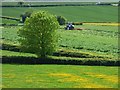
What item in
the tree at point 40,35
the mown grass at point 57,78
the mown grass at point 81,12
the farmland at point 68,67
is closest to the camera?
the mown grass at point 57,78

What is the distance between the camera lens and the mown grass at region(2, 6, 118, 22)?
157150mm

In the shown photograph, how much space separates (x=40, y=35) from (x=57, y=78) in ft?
68.5

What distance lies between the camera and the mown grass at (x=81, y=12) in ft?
516

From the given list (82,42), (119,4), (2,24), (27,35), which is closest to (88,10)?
(119,4)

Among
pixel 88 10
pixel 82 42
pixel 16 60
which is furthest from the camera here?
Result: pixel 88 10

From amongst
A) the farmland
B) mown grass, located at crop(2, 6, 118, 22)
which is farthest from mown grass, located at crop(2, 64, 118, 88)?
mown grass, located at crop(2, 6, 118, 22)

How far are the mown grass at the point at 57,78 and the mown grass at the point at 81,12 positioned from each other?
97.8 m

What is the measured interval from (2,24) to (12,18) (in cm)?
1549

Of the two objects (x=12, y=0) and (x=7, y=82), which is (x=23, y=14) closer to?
(x=12, y=0)

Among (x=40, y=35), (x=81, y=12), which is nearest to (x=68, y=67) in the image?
(x=40, y=35)

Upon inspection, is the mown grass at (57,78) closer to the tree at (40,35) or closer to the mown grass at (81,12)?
the tree at (40,35)

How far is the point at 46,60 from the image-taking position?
67.6 m

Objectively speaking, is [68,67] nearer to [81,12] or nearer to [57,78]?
[57,78]

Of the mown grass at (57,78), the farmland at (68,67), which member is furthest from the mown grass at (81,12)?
the mown grass at (57,78)
